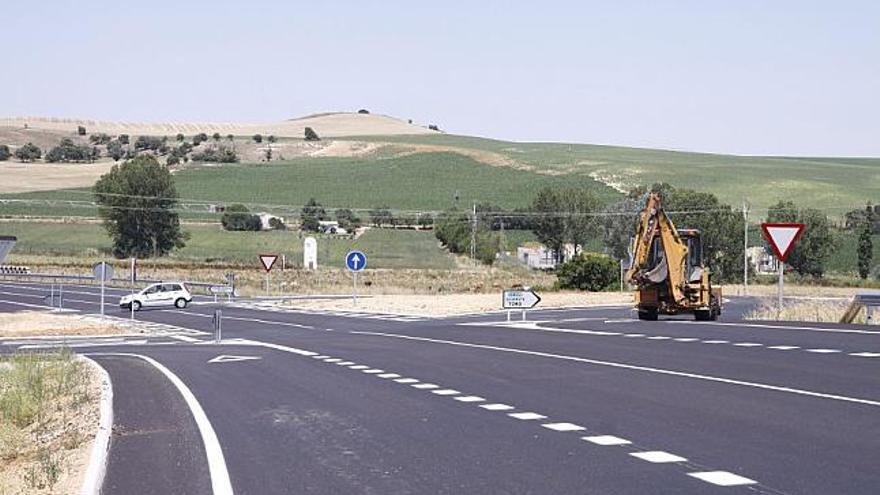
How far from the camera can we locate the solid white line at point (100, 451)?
33.1ft

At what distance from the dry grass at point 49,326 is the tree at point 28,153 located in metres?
118

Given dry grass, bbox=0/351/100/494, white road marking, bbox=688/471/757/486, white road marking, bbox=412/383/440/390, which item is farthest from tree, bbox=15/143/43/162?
white road marking, bbox=688/471/757/486

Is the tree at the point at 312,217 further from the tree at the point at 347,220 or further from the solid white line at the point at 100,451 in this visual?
the solid white line at the point at 100,451

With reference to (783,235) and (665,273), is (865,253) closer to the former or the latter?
(665,273)

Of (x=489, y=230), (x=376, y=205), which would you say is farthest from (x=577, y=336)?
(x=376, y=205)

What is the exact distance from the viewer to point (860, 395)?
15125mm

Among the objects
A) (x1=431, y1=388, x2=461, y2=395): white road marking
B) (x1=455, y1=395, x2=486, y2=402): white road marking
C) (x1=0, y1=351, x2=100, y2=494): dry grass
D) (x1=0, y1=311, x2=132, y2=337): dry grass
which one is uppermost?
(x1=455, y1=395, x2=486, y2=402): white road marking

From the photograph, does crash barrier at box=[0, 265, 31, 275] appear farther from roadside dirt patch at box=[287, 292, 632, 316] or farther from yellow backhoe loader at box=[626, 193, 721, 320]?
yellow backhoe loader at box=[626, 193, 721, 320]

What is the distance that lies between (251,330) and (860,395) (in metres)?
29.9

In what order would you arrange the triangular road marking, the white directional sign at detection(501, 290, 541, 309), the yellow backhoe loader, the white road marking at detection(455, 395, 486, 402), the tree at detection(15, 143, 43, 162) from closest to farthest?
the white road marking at detection(455, 395, 486, 402), the triangular road marking, the yellow backhoe loader, the white directional sign at detection(501, 290, 541, 309), the tree at detection(15, 143, 43, 162)

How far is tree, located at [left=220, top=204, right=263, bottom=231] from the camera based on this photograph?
4796 inches

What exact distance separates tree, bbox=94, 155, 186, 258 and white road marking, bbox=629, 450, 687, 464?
365 feet

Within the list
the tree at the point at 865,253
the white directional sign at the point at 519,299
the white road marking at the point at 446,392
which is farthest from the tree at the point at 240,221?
the white road marking at the point at 446,392

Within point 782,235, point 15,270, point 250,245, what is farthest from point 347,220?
point 782,235
